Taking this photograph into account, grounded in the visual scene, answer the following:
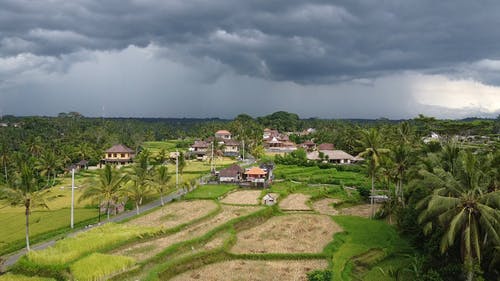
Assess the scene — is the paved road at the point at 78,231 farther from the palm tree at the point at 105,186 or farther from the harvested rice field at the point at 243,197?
the harvested rice field at the point at 243,197

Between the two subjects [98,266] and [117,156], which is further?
[117,156]

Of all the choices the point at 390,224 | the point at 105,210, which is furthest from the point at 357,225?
the point at 105,210

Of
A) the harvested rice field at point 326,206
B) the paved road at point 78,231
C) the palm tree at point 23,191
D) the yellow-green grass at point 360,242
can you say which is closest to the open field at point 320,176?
the harvested rice field at point 326,206

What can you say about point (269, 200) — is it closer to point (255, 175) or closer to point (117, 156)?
point (255, 175)

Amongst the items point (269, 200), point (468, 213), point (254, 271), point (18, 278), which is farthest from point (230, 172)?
point (468, 213)

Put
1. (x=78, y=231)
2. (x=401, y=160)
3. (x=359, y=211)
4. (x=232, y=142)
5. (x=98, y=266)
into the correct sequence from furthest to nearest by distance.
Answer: (x=232, y=142) → (x=359, y=211) → (x=401, y=160) → (x=78, y=231) → (x=98, y=266)

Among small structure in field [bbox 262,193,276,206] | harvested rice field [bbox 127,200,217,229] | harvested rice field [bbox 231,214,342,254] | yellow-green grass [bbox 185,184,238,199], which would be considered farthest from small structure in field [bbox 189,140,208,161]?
harvested rice field [bbox 231,214,342,254]
